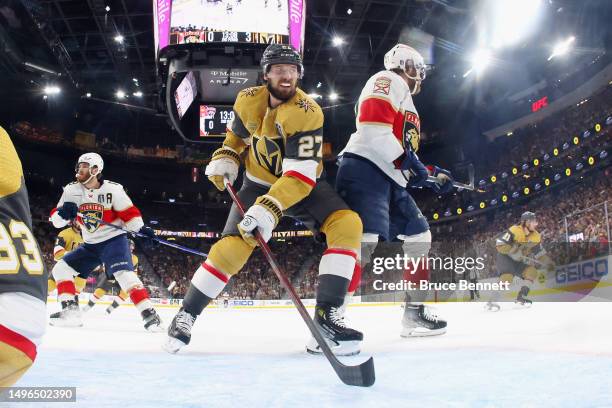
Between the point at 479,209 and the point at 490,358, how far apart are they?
16.8 m

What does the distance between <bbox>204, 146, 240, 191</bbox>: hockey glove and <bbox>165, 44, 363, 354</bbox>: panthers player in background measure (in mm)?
16

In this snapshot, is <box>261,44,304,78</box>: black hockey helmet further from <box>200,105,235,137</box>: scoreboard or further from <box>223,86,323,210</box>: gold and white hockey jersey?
<box>200,105,235,137</box>: scoreboard

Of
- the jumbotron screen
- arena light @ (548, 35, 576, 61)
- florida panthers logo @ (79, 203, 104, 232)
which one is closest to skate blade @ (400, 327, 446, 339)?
florida panthers logo @ (79, 203, 104, 232)

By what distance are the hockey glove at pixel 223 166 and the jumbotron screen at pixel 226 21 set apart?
455cm

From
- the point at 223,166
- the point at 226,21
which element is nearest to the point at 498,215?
the point at 226,21

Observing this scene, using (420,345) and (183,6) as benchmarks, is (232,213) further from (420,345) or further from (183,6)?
(183,6)

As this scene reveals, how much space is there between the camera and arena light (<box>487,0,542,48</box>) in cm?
1143

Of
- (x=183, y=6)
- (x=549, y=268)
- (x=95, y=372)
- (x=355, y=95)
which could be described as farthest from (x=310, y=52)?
(x=95, y=372)

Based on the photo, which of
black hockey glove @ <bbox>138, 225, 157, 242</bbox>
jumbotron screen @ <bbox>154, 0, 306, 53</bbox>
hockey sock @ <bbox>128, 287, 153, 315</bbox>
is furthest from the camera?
jumbotron screen @ <bbox>154, 0, 306, 53</bbox>

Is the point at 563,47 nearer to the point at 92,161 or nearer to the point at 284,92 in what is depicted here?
the point at 92,161

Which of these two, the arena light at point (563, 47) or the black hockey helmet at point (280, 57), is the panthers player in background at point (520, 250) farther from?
the arena light at point (563, 47)

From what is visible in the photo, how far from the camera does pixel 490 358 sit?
6.58 ft

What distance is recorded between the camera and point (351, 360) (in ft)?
6.84

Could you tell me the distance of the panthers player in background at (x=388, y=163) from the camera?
8.62ft
